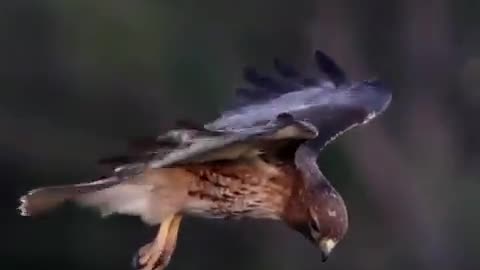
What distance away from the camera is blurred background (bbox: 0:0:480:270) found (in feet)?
14.2

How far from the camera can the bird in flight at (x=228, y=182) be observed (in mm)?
2184

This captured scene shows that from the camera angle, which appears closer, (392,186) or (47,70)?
(47,70)

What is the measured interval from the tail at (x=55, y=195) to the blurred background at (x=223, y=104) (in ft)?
5.90

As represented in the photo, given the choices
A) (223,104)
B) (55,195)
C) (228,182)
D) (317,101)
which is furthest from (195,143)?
(223,104)

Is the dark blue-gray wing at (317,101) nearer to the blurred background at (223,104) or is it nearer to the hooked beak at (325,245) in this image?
the hooked beak at (325,245)

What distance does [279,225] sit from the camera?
183 inches

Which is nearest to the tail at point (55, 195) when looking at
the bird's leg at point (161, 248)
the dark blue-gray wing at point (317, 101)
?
the bird's leg at point (161, 248)

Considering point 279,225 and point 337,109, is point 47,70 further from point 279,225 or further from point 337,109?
point 337,109

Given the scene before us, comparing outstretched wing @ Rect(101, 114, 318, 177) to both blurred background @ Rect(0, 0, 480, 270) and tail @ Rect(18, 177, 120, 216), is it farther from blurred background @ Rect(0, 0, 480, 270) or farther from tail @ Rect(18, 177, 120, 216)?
blurred background @ Rect(0, 0, 480, 270)

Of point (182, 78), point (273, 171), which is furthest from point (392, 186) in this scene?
point (273, 171)

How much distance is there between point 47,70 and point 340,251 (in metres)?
0.99

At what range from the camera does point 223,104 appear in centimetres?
402

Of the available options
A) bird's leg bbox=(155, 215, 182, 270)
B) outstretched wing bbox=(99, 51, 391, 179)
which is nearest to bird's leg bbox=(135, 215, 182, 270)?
bird's leg bbox=(155, 215, 182, 270)

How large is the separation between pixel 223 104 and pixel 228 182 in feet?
4.98
